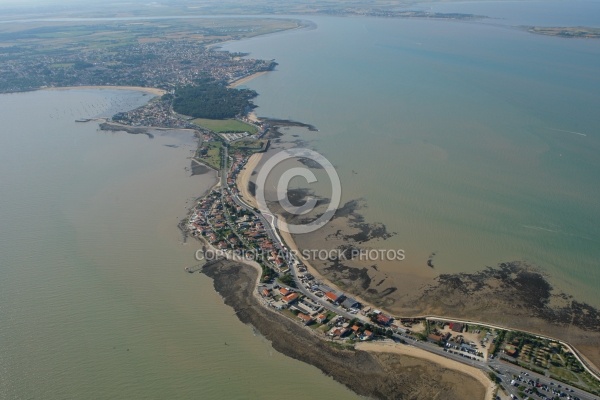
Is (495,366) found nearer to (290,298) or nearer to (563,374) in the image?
(563,374)

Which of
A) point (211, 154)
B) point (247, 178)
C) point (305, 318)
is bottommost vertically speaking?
point (305, 318)

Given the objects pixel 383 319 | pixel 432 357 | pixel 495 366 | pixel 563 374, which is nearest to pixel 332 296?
pixel 383 319

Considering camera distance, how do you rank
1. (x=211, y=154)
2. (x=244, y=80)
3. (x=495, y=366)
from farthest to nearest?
(x=244, y=80), (x=211, y=154), (x=495, y=366)

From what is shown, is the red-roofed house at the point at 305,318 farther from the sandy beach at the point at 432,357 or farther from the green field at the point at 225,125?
the green field at the point at 225,125

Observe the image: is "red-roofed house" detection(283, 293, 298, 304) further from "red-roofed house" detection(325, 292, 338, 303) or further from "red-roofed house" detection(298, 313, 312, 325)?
"red-roofed house" detection(325, 292, 338, 303)

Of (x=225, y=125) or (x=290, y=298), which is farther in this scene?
(x=225, y=125)

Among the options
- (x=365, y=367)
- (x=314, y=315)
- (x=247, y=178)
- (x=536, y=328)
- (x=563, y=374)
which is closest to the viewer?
(x=563, y=374)

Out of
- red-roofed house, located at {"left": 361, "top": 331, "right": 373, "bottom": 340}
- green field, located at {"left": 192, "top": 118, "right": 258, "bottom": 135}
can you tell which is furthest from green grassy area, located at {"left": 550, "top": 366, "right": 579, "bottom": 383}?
green field, located at {"left": 192, "top": 118, "right": 258, "bottom": 135}
